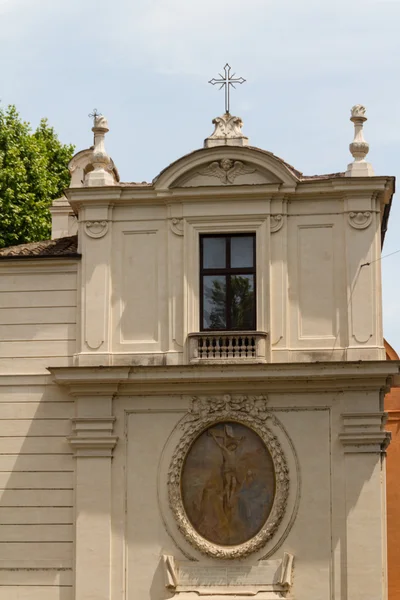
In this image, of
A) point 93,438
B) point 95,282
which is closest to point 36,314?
point 95,282

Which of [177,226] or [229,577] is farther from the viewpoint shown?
[177,226]

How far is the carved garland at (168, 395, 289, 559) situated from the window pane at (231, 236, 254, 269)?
8.56ft

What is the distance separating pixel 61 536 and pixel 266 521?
390 cm

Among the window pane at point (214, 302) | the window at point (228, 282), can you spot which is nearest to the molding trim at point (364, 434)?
the window at point (228, 282)

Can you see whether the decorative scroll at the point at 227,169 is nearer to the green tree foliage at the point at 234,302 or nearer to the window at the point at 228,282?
the window at the point at 228,282

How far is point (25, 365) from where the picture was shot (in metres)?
31.4

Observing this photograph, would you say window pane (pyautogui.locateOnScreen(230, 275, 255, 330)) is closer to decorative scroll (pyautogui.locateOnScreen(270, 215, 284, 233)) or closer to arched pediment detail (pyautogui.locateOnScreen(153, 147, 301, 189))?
decorative scroll (pyautogui.locateOnScreen(270, 215, 284, 233))

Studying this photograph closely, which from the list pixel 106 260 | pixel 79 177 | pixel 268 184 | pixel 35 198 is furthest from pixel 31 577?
pixel 35 198

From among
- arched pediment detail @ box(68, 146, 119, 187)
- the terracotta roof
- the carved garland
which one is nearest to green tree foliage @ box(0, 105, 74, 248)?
arched pediment detail @ box(68, 146, 119, 187)

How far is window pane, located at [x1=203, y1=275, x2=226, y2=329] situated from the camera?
30.9 meters

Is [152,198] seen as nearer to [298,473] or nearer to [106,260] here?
[106,260]

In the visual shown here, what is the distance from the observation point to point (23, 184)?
1796 inches

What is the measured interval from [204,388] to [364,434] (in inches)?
123

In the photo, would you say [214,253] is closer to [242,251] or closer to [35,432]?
[242,251]
